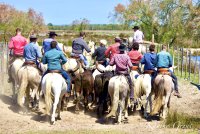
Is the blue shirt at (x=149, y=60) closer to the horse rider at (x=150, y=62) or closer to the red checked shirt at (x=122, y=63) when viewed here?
the horse rider at (x=150, y=62)

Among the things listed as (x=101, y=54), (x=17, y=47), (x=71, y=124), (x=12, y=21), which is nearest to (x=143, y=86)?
(x=101, y=54)

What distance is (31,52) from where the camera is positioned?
1509 centimetres

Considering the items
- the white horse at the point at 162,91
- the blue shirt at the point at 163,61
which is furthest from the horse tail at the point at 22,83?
the blue shirt at the point at 163,61

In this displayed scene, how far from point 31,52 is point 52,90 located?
2151 mm

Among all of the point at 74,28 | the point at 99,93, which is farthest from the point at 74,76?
the point at 74,28

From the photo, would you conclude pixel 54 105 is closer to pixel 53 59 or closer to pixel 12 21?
pixel 53 59

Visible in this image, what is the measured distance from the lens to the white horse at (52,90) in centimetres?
1338

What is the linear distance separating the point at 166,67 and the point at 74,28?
5857 centimetres

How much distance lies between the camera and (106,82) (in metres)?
15.3

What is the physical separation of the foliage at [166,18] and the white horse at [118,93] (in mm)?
33063

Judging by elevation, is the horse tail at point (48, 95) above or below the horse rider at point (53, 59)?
below

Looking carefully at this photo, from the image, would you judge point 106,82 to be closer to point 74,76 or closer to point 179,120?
point 74,76

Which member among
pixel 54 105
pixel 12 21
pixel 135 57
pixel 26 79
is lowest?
pixel 54 105

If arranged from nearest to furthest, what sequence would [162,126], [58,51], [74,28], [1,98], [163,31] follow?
[162,126]
[58,51]
[1,98]
[163,31]
[74,28]
